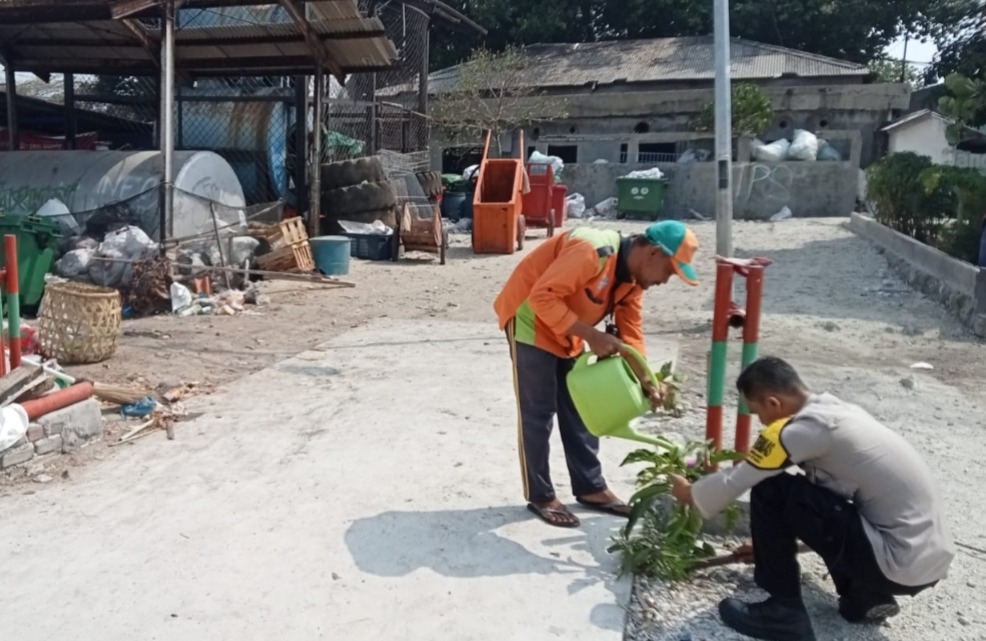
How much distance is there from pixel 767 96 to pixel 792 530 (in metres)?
21.0

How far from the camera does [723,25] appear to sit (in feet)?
24.8

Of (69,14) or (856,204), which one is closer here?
(69,14)

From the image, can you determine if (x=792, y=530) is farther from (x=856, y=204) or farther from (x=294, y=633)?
(x=856, y=204)

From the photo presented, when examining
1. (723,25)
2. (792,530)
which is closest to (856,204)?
(723,25)

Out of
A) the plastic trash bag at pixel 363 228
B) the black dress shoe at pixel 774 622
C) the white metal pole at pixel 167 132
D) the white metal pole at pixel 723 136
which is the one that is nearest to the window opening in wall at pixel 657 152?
the plastic trash bag at pixel 363 228

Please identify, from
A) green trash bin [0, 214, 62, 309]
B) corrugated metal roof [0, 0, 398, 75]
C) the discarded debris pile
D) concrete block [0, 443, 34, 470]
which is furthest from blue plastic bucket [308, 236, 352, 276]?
concrete block [0, 443, 34, 470]

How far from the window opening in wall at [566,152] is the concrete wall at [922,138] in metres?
8.05

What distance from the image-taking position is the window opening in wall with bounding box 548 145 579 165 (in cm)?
2434

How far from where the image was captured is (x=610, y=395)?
3.42m

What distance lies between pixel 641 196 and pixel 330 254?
10.1 meters

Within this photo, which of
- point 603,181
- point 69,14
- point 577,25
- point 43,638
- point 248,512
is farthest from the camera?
point 577,25

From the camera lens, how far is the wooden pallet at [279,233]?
35.9ft

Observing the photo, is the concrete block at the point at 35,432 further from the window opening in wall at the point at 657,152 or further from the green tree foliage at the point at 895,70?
the green tree foliage at the point at 895,70

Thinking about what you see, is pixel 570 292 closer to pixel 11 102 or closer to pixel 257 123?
pixel 257 123
